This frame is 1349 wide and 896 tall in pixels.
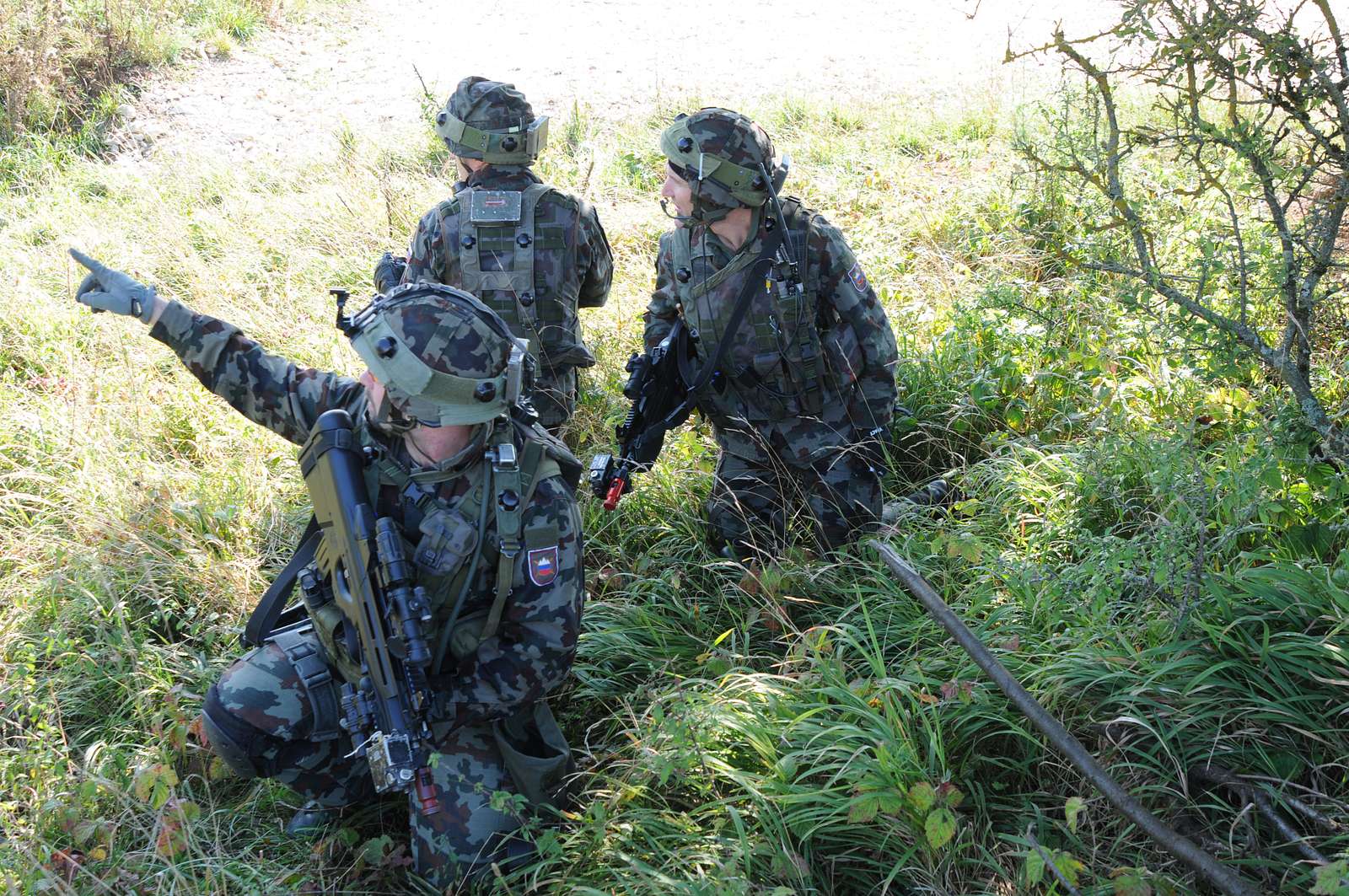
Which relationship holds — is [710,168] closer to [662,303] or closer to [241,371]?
[662,303]

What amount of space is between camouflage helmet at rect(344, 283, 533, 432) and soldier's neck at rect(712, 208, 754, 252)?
56.3 inches

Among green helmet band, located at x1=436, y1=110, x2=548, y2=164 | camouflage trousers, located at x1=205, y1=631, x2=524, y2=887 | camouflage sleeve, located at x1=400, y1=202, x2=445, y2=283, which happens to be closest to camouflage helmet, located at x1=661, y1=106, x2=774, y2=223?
green helmet band, located at x1=436, y1=110, x2=548, y2=164

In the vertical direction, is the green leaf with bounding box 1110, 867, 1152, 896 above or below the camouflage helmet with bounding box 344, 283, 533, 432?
below

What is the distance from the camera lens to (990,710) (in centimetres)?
289

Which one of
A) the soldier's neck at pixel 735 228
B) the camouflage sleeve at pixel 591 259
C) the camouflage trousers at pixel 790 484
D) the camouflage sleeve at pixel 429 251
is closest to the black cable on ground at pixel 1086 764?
the camouflage trousers at pixel 790 484

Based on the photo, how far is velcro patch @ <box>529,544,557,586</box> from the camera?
3033 mm

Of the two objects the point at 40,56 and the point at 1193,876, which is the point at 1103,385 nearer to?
the point at 1193,876

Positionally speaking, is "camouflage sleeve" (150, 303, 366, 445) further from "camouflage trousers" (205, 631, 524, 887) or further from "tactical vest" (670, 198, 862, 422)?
"tactical vest" (670, 198, 862, 422)

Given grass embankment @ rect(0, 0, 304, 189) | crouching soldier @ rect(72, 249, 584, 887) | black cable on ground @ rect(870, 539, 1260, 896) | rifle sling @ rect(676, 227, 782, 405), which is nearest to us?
black cable on ground @ rect(870, 539, 1260, 896)

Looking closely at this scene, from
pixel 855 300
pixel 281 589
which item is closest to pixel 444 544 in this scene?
pixel 281 589

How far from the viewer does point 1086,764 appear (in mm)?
2492

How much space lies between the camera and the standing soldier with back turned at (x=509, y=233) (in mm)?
4613

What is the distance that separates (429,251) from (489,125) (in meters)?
0.62

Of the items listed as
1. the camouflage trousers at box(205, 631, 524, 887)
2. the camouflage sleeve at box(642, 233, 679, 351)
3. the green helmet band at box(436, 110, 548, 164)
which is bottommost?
the camouflage trousers at box(205, 631, 524, 887)
